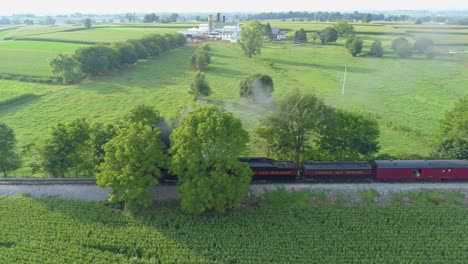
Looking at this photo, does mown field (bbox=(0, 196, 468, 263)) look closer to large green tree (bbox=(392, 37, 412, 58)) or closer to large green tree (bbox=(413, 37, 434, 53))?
large green tree (bbox=(413, 37, 434, 53))

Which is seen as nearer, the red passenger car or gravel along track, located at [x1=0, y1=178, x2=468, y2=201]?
gravel along track, located at [x1=0, y1=178, x2=468, y2=201]

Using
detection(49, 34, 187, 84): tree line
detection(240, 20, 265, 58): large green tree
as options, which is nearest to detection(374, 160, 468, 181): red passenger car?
detection(49, 34, 187, 84): tree line

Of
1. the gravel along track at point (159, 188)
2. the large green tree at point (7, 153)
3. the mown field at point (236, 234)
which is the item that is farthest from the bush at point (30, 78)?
the mown field at point (236, 234)

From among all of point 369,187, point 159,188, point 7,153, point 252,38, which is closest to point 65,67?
point 7,153

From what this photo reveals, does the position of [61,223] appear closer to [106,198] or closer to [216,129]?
[106,198]

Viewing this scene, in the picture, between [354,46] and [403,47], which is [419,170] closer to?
[403,47]

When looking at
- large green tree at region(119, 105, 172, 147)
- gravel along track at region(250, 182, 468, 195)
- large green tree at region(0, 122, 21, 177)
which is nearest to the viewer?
gravel along track at region(250, 182, 468, 195)
